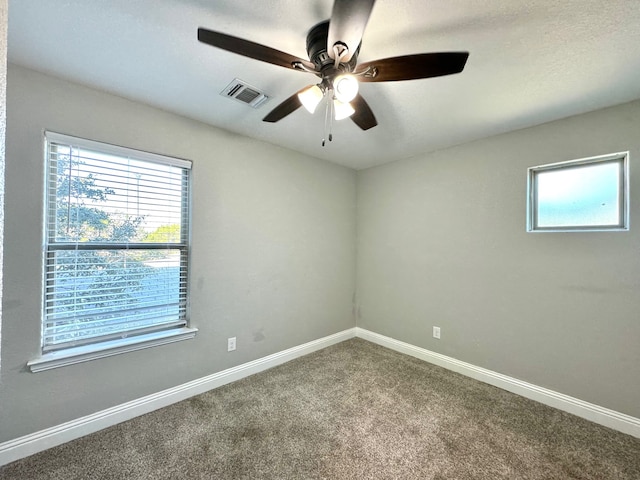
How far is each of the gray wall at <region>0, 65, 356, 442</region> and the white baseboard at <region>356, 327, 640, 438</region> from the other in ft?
3.41

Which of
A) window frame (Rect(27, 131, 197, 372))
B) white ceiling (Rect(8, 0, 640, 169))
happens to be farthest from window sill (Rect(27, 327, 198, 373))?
white ceiling (Rect(8, 0, 640, 169))

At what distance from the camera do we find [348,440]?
1.85 metres

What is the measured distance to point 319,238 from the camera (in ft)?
11.0

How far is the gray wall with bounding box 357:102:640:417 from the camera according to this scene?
6.59ft

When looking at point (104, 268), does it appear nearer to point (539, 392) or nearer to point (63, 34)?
point (63, 34)

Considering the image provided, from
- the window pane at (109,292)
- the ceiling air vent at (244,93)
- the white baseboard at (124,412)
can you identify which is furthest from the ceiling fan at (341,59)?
the white baseboard at (124,412)

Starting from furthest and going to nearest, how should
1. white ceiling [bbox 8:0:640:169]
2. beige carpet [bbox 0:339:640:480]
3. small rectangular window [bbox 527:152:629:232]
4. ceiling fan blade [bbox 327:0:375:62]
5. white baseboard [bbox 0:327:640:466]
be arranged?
small rectangular window [bbox 527:152:629:232]
white baseboard [bbox 0:327:640:466]
beige carpet [bbox 0:339:640:480]
white ceiling [bbox 8:0:640:169]
ceiling fan blade [bbox 327:0:375:62]

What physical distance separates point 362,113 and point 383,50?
13.3 inches

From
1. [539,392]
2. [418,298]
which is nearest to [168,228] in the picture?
[418,298]

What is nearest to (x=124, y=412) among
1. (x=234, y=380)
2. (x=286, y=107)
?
(x=234, y=380)

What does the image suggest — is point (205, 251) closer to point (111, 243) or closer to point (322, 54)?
→ point (111, 243)

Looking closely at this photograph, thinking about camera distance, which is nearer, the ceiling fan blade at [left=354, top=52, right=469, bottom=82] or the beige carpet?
the ceiling fan blade at [left=354, top=52, right=469, bottom=82]

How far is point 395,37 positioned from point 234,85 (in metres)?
1.05

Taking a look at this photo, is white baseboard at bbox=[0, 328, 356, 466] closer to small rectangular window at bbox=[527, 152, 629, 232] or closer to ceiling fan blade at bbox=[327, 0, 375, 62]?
ceiling fan blade at bbox=[327, 0, 375, 62]
